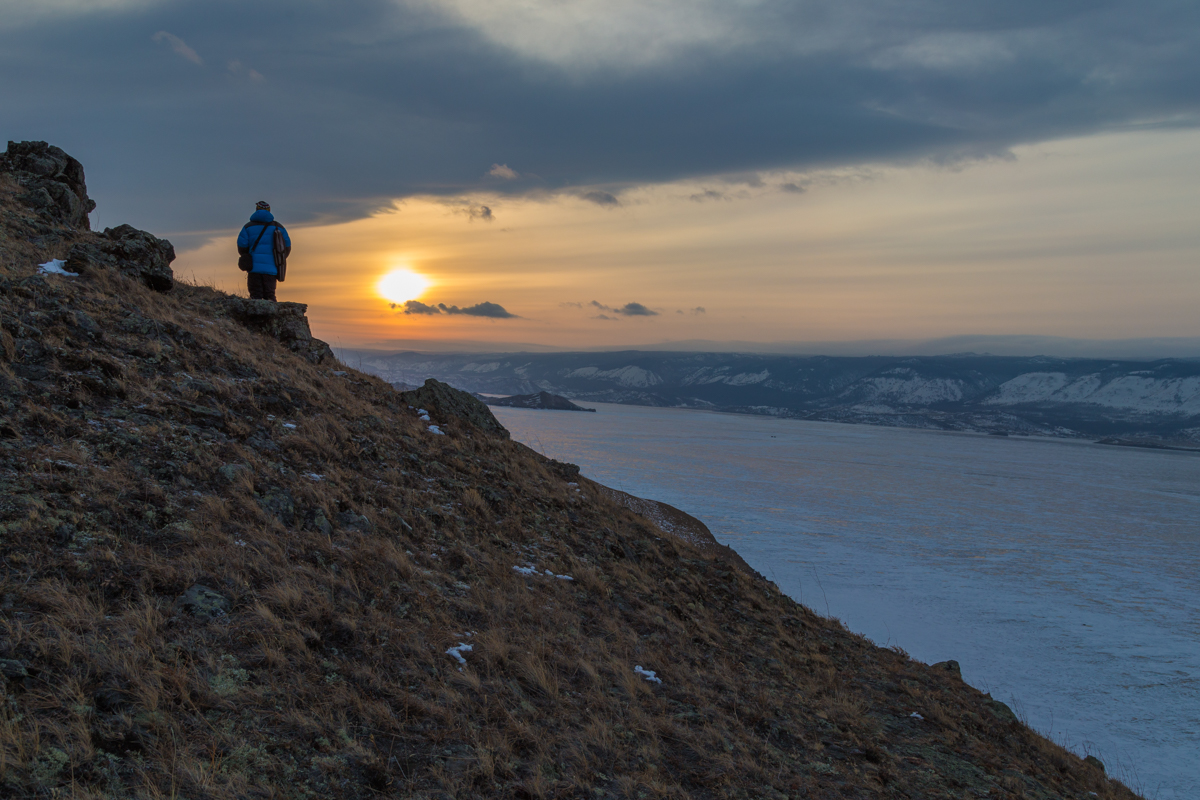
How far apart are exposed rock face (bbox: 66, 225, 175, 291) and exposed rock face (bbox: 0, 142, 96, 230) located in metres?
1.34

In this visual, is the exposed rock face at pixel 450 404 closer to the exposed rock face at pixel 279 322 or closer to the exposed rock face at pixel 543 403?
the exposed rock face at pixel 279 322

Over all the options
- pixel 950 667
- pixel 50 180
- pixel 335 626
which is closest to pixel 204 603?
pixel 335 626

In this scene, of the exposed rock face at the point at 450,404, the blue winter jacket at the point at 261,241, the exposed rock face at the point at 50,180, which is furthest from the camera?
the exposed rock face at the point at 450,404

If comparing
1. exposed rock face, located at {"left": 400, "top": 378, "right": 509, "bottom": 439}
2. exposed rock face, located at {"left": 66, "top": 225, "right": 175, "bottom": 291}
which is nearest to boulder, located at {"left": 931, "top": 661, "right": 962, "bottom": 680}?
exposed rock face, located at {"left": 400, "top": 378, "right": 509, "bottom": 439}

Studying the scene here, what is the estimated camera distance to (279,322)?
44.2ft

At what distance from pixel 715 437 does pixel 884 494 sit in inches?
2000

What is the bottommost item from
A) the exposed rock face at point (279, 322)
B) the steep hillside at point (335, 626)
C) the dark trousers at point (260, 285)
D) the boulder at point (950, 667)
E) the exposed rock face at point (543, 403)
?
the exposed rock face at point (543, 403)

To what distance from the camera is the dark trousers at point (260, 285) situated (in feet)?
44.0

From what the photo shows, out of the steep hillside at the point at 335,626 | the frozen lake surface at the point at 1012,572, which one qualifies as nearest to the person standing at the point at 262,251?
the steep hillside at the point at 335,626

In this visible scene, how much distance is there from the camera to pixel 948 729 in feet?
27.1

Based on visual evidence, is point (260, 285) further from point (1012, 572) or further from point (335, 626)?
point (1012, 572)

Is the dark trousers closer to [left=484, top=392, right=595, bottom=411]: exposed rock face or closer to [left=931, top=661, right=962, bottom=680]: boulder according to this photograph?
[left=931, top=661, right=962, bottom=680]: boulder

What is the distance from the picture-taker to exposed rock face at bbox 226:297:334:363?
13.2 metres

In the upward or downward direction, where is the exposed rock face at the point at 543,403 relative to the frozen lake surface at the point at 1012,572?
downward
